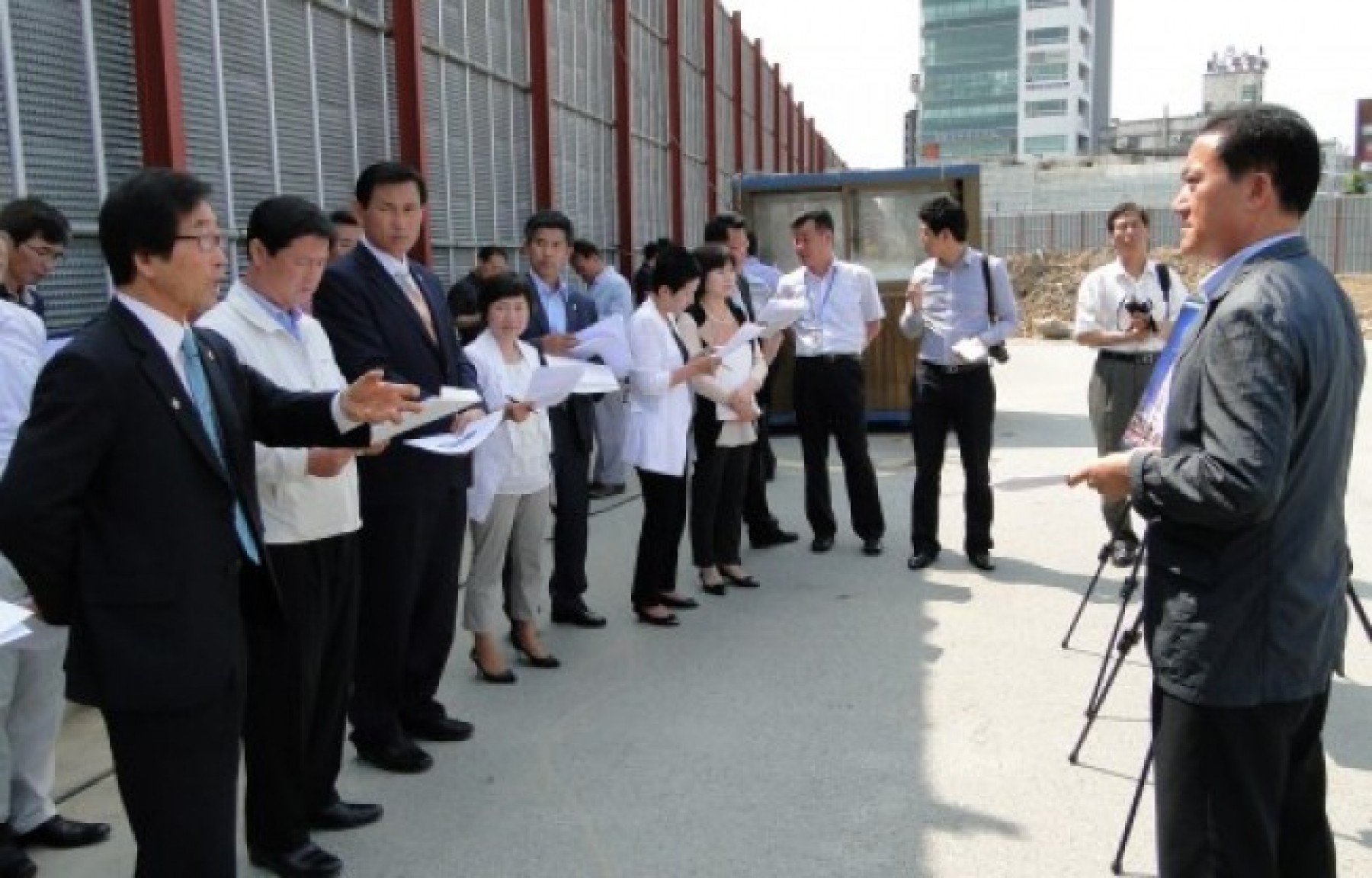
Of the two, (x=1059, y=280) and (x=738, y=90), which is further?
(x=1059, y=280)

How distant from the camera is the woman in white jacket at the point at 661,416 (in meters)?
5.40

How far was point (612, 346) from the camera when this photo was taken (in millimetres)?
5430

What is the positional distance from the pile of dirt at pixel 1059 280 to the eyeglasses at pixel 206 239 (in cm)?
2450

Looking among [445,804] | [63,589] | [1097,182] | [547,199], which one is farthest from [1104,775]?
[1097,182]

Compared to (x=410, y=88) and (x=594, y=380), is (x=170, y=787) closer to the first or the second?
(x=594, y=380)

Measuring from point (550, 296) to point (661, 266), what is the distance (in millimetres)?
1291

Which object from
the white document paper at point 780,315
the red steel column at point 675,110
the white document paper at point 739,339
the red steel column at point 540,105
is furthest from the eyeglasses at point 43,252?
the red steel column at point 675,110

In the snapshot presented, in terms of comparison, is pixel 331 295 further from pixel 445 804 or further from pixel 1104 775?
pixel 1104 775

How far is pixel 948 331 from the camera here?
6.43m

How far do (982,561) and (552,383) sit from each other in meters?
3.18

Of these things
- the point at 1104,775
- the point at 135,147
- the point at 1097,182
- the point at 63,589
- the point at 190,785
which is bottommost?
the point at 1104,775

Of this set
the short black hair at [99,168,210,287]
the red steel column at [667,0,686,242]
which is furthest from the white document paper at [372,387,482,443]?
the red steel column at [667,0,686,242]

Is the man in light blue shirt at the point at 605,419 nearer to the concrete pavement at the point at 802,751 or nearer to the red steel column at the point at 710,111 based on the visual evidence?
the concrete pavement at the point at 802,751

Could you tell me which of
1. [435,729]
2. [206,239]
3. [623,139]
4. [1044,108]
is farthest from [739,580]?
[1044,108]
